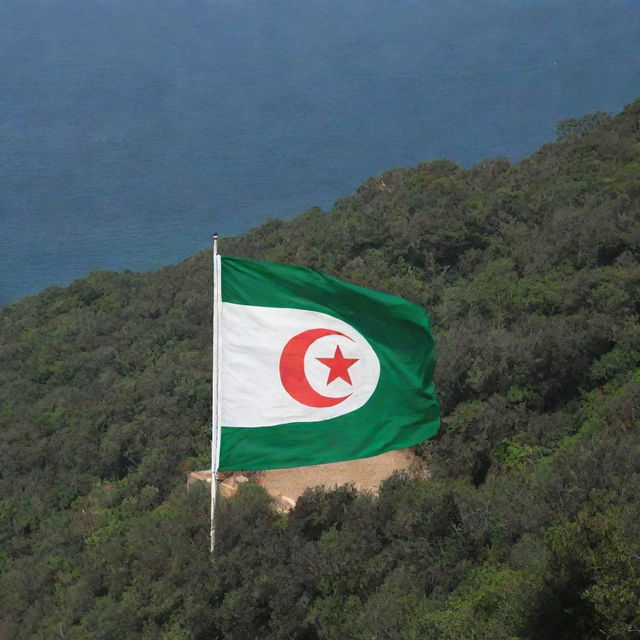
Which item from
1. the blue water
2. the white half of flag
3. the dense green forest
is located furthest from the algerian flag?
the blue water

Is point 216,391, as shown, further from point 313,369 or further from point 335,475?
point 335,475

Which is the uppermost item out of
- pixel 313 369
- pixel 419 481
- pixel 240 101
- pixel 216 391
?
pixel 240 101

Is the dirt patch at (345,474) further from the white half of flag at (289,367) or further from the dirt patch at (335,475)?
the white half of flag at (289,367)

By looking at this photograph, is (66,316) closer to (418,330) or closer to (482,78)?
(418,330)

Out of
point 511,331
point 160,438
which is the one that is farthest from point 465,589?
point 160,438

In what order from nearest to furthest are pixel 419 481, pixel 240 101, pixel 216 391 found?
pixel 216 391 → pixel 419 481 → pixel 240 101

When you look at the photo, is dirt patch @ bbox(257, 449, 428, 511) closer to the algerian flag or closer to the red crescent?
the algerian flag

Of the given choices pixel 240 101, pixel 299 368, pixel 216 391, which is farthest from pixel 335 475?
pixel 240 101
